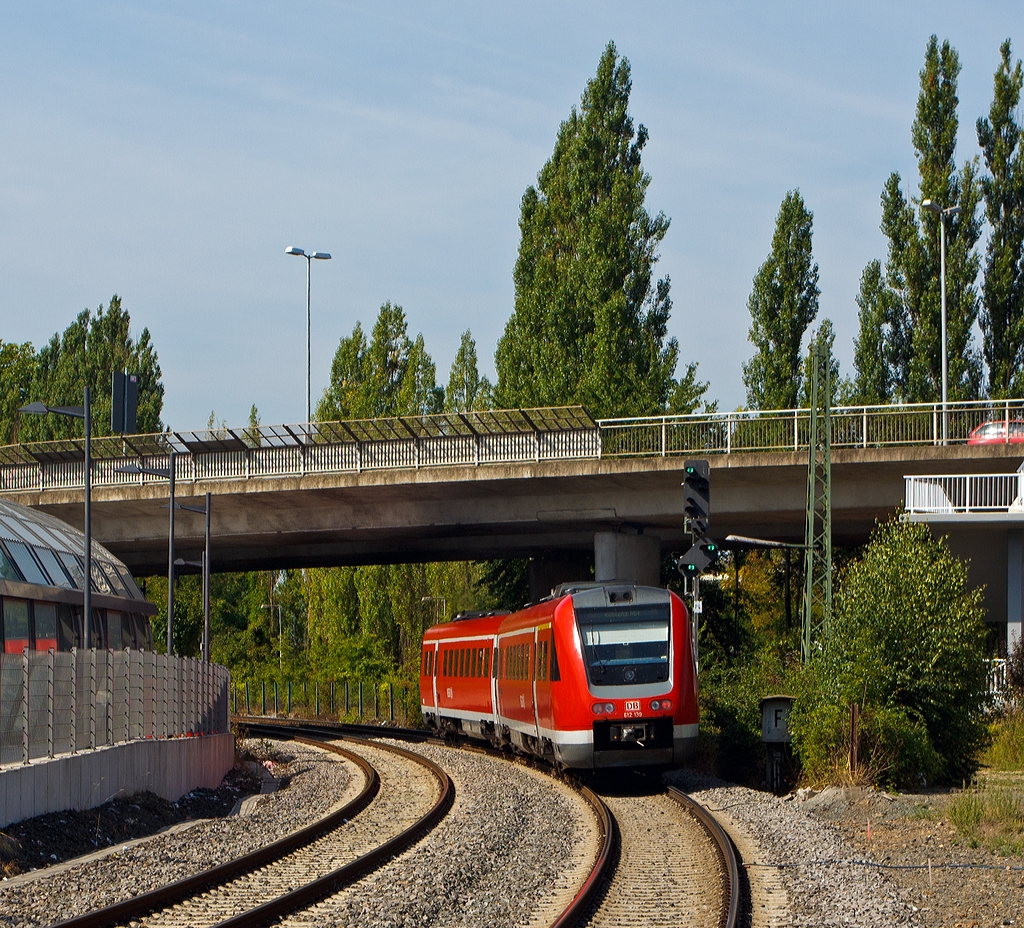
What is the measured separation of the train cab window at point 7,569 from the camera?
2675cm

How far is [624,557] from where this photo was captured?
37875 millimetres

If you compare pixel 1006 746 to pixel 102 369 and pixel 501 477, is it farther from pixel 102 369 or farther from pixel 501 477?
pixel 102 369

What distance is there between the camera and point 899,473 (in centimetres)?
3372

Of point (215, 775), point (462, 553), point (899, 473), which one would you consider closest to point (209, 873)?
point (215, 775)

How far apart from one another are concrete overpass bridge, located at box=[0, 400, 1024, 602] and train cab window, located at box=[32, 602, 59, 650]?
9148 mm

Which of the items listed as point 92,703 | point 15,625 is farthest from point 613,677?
point 15,625

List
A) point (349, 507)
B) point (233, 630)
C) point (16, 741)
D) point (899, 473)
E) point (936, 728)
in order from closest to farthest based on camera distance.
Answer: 1. point (16, 741)
2. point (936, 728)
3. point (899, 473)
4. point (349, 507)
5. point (233, 630)

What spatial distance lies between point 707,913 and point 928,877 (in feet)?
9.30

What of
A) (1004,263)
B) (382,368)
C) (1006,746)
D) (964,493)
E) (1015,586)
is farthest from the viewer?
(382,368)

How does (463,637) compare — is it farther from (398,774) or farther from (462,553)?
(462,553)

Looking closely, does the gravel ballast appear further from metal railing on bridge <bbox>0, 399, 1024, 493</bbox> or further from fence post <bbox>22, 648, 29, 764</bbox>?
metal railing on bridge <bbox>0, 399, 1024, 493</bbox>

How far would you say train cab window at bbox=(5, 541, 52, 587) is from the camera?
27812 mm

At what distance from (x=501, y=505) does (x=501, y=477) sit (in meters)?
1.85

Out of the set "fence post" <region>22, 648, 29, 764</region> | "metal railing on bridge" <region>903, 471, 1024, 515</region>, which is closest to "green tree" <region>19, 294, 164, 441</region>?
"metal railing on bridge" <region>903, 471, 1024, 515</region>
